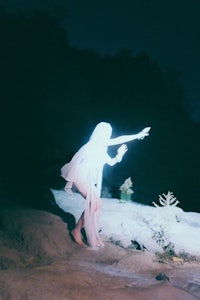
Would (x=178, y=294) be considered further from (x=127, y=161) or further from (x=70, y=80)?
(x=127, y=161)

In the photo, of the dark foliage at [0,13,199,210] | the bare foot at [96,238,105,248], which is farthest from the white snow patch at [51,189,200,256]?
the dark foliage at [0,13,199,210]

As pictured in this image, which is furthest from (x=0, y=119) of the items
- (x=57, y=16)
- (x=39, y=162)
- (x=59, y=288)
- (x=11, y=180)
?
(x=59, y=288)

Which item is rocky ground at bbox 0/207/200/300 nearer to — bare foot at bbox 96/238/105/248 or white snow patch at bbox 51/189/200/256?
bare foot at bbox 96/238/105/248


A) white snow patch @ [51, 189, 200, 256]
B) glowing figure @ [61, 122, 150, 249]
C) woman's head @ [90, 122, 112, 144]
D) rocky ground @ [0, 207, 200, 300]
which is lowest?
rocky ground @ [0, 207, 200, 300]

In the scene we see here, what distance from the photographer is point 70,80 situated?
20.1 meters

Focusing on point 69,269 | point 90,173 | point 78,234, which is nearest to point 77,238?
point 78,234

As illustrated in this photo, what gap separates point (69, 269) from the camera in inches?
202

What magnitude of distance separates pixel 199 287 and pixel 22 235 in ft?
11.4

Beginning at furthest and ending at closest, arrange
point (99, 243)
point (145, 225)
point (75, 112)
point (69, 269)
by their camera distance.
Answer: point (75, 112) → point (145, 225) → point (99, 243) → point (69, 269)

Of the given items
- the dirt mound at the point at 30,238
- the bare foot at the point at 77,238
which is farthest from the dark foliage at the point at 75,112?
the bare foot at the point at 77,238

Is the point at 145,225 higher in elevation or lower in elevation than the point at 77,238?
higher

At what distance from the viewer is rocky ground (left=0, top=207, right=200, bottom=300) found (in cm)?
421

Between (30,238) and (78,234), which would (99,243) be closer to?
(78,234)

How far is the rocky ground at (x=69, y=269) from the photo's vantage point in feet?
13.8
